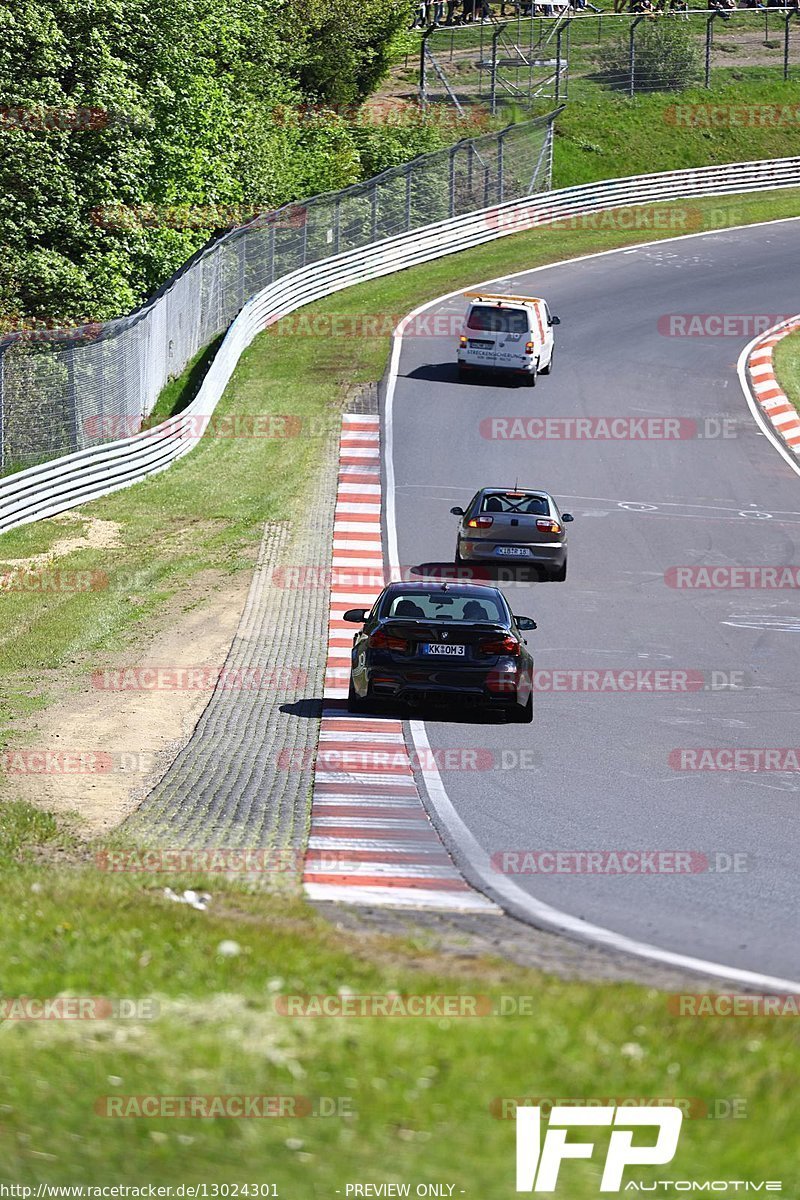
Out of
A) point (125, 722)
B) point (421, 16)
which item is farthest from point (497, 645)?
point (421, 16)

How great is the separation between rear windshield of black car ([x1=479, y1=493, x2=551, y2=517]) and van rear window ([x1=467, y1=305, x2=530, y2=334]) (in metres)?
12.7

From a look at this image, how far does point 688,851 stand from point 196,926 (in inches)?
164

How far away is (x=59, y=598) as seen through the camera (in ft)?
72.5

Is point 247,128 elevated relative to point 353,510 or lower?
elevated

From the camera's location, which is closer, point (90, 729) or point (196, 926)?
point (196, 926)

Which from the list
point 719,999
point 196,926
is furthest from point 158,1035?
point 719,999

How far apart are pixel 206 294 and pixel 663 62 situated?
105 ft

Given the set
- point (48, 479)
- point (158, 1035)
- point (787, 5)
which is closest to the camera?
point (158, 1035)

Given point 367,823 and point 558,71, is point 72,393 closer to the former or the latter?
point 367,823

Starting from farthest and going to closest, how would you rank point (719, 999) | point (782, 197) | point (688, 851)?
point (782, 197) → point (688, 851) → point (719, 999)

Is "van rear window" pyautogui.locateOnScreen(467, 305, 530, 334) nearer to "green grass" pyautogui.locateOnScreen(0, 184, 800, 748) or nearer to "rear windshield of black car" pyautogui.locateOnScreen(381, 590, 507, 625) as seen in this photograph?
"green grass" pyautogui.locateOnScreen(0, 184, 800, 748)

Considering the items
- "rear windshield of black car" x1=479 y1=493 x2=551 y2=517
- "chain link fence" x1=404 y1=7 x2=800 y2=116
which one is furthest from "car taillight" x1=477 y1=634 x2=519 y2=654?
"chain link fence" x1=404 y1=7 x2=800 y2=116

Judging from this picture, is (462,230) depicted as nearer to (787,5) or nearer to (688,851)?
(787,5)

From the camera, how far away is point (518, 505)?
76.7ft
